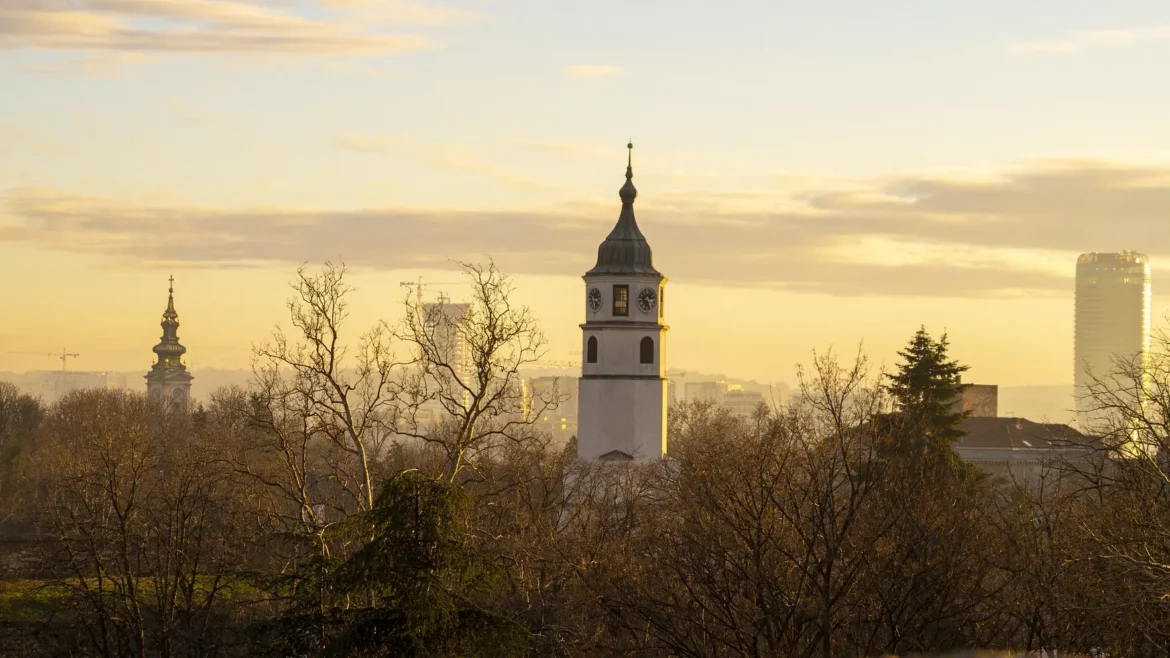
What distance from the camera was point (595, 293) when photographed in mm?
75438

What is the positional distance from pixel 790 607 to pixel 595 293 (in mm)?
48212

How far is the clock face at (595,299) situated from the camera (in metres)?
75.1

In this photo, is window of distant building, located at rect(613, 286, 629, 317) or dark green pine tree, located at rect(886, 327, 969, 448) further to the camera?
window of distant building, located at rect(613, 286, 629, 317)

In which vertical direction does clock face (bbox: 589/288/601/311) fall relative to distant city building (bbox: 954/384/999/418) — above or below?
above

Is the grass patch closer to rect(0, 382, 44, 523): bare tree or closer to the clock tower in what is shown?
rect(0, 382, 44, 523): bare tree

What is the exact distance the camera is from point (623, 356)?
246 feet

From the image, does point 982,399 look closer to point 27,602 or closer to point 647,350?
point 647,350

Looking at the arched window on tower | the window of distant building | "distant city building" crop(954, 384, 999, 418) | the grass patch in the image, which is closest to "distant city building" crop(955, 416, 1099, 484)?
"distant city building" crop(954, 384, 999, 418)

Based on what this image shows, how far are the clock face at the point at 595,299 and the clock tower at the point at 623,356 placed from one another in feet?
0.07

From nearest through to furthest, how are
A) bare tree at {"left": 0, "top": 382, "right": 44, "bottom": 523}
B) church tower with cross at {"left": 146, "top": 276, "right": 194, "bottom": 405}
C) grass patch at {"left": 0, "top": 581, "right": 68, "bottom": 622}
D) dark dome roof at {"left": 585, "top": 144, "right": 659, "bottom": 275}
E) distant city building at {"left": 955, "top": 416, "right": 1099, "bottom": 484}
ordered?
grass patch at {"left": 0, "top": 581, "right": 68, "bottom": 622} < dark dome roof at {"left": 585, "top": 144, "right": 659, "bottom": 275} < bare tree at {"left": 0, "top": 382, "right": 44, "bottom": 523} < distant city building at {"left": 955, "top": 416, "right": 1099, "bottom": 484} < church tower with cross at {"left": 146, "top": 276, "right": 194, "bottom": 405}

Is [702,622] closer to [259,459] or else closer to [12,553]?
[12,553]

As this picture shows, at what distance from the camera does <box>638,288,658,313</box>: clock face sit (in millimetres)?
74562

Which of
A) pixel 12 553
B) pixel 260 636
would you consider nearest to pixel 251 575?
pixel 260 636

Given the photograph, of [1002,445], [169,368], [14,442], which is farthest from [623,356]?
[169,368]
